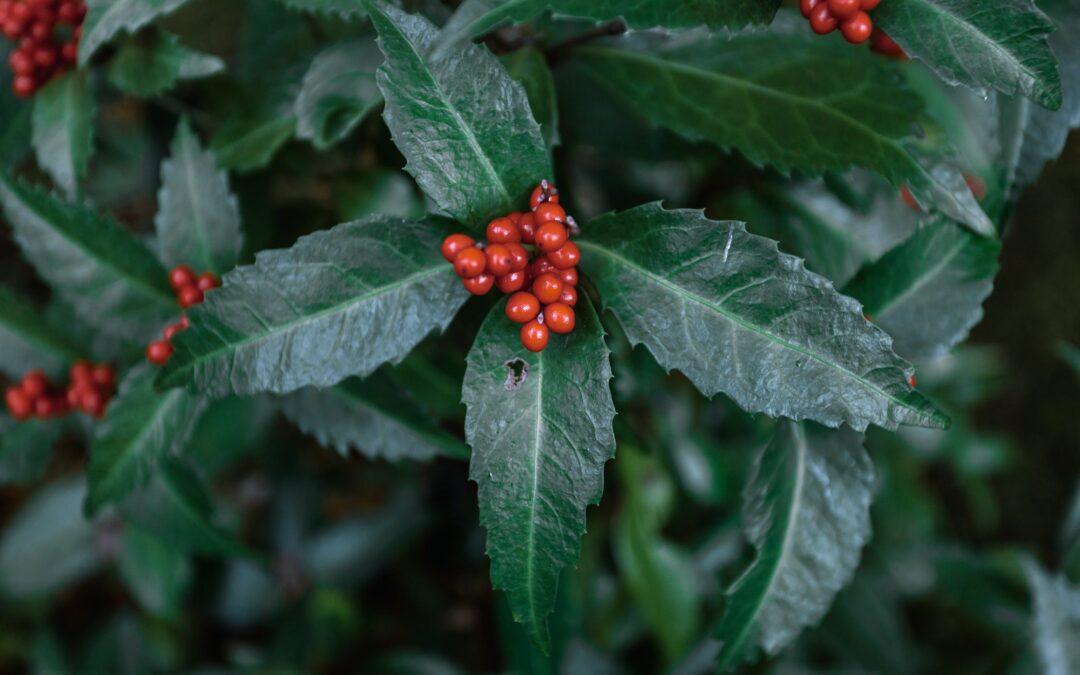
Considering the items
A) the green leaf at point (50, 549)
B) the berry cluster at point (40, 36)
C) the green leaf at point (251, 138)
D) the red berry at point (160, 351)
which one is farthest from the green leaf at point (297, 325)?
the green leaf at point (50, 549)

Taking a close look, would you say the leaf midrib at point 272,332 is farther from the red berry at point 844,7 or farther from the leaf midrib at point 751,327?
the red berry at point 844,7

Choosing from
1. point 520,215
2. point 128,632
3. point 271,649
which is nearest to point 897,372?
point 520,215

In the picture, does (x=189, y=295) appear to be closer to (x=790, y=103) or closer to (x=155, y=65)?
(x=155, y=65)

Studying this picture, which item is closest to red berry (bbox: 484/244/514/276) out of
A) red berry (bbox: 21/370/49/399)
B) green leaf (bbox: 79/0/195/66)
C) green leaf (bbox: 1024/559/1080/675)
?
green leaf (bbox: 79/0/195/66)

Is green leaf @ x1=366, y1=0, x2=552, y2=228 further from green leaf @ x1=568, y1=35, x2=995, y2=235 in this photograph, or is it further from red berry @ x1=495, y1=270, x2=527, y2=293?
green leaf @ x1=568, y1=35, x2=995, y2=235

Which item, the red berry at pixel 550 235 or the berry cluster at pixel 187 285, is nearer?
the red berry at pixel 550 235

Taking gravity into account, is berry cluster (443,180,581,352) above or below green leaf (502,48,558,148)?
below

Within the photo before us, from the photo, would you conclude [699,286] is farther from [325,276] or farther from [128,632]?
[128,632]
